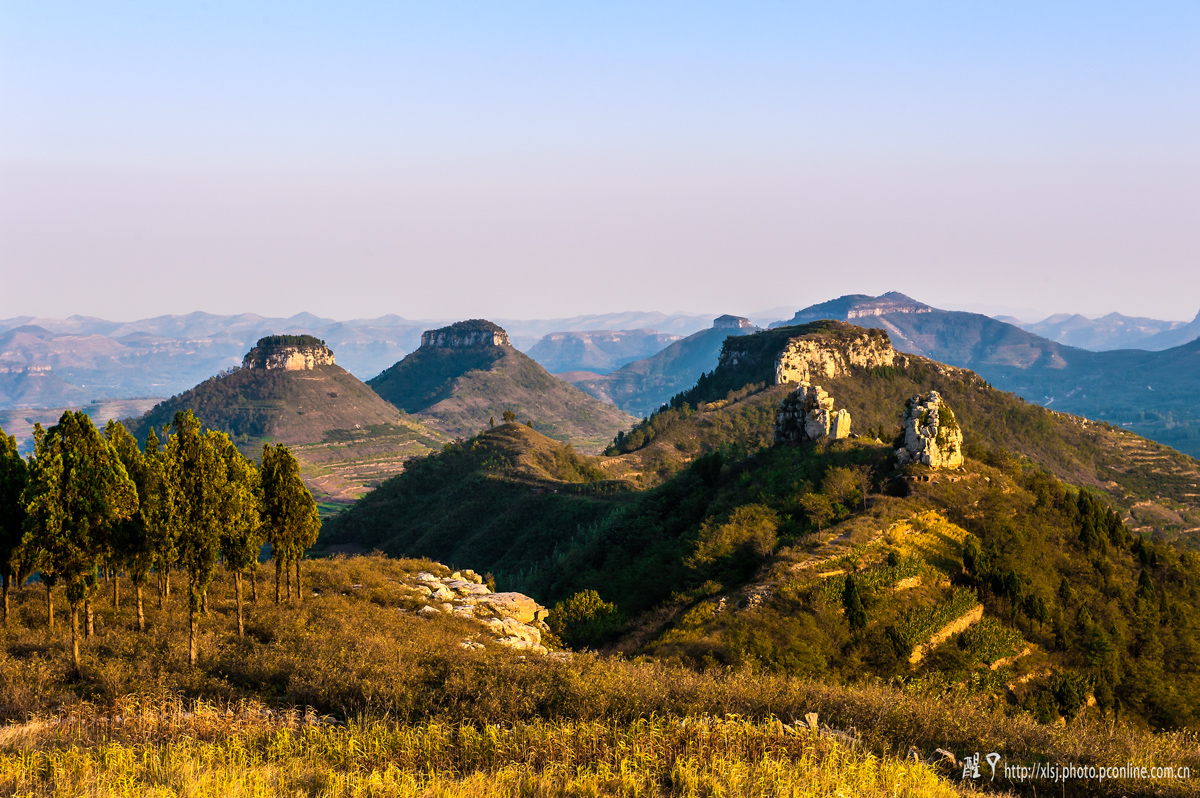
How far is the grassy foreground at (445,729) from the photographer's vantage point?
13.4 m

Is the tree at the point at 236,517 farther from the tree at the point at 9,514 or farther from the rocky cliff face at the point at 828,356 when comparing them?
the rocky cliff face at the point at 828,356

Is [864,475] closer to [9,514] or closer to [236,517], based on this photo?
[236,517]

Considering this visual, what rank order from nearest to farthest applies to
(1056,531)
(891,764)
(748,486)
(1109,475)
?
(891,764), (1056,531), (748,486), (1109,475)

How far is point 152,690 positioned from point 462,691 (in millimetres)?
8224

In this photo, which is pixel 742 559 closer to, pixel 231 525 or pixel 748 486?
pixel 748 486

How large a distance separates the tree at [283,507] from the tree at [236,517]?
4.66 m

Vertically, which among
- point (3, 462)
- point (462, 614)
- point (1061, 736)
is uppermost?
point (3, 462)

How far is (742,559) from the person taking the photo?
4934 cm

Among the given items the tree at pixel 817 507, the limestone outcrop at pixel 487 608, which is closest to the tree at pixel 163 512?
the limestone outcrop at pixel 487 608

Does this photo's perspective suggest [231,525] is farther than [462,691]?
Yes

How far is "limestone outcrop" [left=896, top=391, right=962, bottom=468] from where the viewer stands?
5516 centimetres

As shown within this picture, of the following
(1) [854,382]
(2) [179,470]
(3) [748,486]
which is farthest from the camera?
(1) [854,382]

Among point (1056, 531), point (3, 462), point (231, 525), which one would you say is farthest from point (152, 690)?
point (1056, 531)

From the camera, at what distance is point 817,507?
176ft
